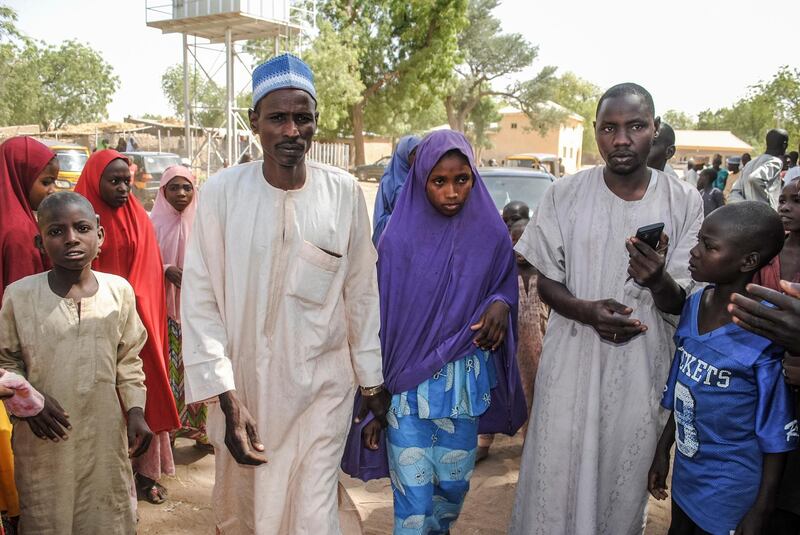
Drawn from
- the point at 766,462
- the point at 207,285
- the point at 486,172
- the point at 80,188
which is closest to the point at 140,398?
the point at 207,285

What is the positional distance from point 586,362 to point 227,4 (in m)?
21.0

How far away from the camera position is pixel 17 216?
291 centimetres

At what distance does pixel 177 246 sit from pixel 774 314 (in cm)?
363

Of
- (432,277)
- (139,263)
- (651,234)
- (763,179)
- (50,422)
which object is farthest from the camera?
(763,179)

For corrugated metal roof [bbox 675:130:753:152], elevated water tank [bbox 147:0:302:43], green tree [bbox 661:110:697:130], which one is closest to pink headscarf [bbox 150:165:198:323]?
elevated water tank [bbox 147:0:302:43]

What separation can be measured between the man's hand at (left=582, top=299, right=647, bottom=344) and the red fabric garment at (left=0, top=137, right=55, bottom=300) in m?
2.41

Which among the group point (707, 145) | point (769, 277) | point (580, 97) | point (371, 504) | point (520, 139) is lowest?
point (371, 504)

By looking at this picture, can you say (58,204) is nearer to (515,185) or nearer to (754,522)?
(754,522)

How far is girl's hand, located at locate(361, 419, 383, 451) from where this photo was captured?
268cm

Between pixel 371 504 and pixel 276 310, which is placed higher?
pixel 276 310

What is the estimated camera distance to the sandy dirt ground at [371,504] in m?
3.47

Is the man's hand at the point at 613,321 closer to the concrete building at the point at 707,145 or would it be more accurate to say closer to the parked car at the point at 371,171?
the parked car at the point at 371,171

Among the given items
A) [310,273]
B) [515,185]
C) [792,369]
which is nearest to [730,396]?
[792,369]

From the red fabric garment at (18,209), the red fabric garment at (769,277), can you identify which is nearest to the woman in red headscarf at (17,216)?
the red fabric garment at (18,209)
